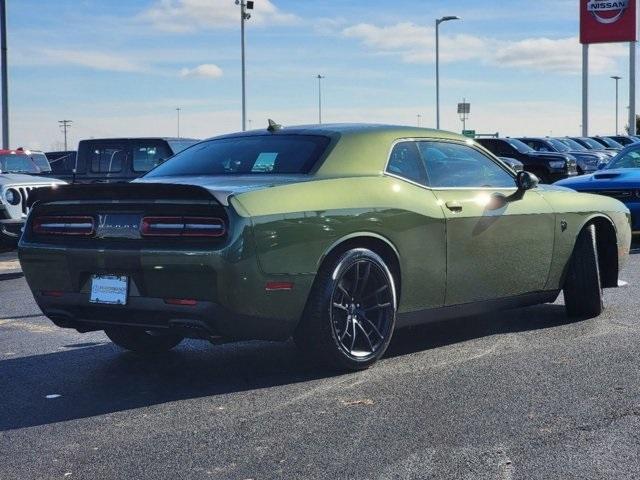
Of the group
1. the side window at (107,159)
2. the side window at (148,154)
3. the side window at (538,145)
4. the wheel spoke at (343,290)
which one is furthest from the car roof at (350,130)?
the side window at (538,145)

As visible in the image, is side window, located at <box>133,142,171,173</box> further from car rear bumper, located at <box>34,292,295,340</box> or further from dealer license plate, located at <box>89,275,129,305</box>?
dealer license plate, located at <box>89,275,129,305</box>

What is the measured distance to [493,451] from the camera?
4.25 meters

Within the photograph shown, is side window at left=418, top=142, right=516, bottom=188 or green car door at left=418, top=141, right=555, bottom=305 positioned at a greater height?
side window at left=418, top=142, right=516, bottom=188

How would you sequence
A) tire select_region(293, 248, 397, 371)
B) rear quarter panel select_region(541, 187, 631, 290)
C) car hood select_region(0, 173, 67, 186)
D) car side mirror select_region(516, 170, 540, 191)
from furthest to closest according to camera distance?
1. car hood select_region(0, 173, 67, 186)
2. rear quarter panel select_region(541, 187, 631, 290)
3. car side mirror select_region(516, 170, 540, 191)
4. tire select_region(293, 248, 397, 371)

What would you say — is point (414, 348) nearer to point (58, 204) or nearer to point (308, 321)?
point (308, 321)

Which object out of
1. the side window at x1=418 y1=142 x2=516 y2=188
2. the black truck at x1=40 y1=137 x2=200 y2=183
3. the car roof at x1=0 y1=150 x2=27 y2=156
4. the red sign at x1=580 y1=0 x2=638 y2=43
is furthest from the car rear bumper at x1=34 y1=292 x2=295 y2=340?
the red sign at x1=580 y1=0 x2=638 y2=43

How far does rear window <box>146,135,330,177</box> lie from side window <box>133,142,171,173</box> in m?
8.06

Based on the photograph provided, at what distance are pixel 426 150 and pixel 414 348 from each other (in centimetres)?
128

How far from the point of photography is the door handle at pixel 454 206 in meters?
6.31

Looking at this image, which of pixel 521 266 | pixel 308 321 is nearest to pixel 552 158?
pixel 521 266

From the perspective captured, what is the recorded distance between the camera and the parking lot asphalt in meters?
4.12

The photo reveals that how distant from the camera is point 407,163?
6.32m

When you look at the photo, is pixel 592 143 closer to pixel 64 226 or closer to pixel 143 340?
pixel 143 340

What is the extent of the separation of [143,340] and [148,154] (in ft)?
28.1
